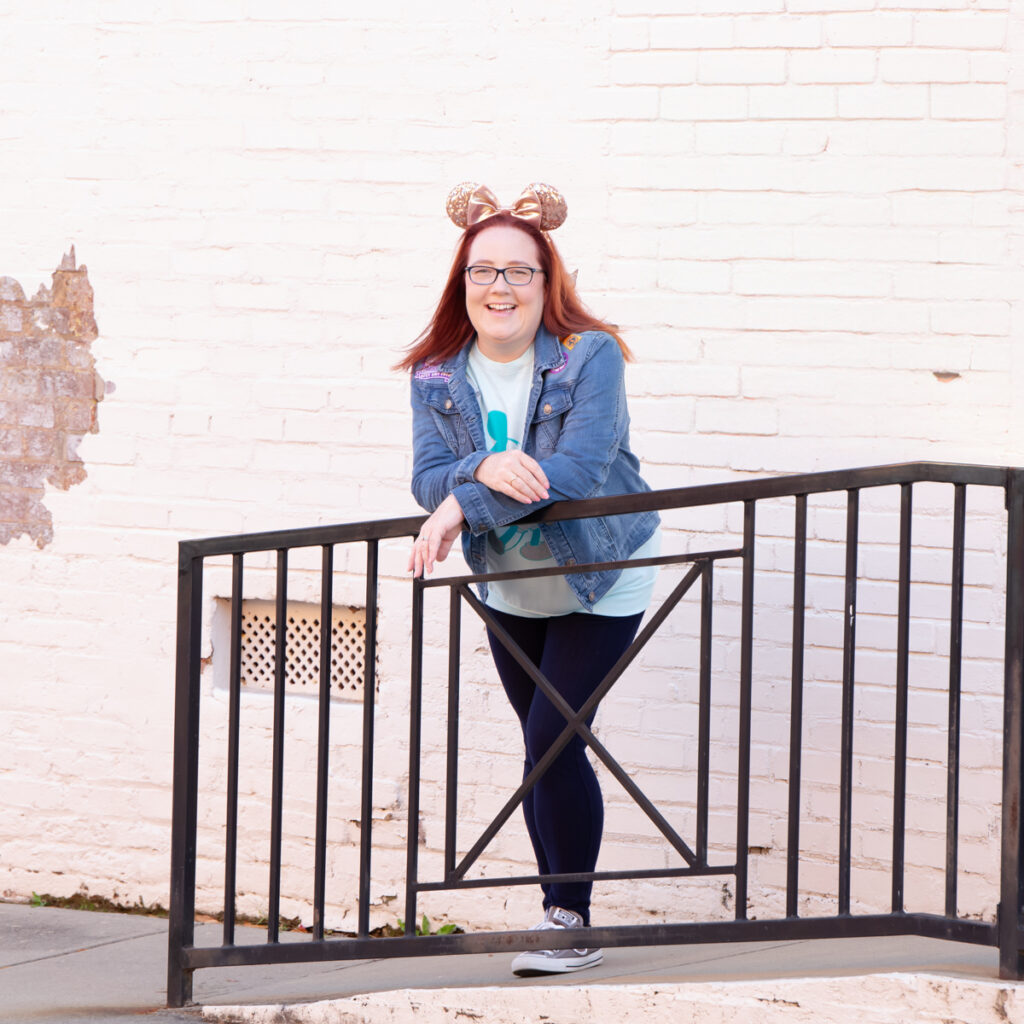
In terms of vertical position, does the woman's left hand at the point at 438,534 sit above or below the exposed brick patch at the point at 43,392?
below

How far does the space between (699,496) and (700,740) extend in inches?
19.7

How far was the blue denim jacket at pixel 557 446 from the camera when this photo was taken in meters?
2.85

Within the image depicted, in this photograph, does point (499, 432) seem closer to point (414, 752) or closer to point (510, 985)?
point (414, 752)

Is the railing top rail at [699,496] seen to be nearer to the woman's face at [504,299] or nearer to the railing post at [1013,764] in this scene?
the railing post at [1013,764]

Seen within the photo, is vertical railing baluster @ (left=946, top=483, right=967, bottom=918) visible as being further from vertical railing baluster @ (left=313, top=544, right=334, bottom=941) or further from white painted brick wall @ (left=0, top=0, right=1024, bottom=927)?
vertical railing baluster @ (left=313, top=544, right=334, bottom=941)

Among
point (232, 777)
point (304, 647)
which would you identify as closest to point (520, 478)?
point (232, 777)

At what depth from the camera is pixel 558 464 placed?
112 inches

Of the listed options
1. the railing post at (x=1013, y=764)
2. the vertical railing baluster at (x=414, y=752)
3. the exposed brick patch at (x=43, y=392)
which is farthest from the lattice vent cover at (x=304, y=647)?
the railing post at (x=1013, y=764)

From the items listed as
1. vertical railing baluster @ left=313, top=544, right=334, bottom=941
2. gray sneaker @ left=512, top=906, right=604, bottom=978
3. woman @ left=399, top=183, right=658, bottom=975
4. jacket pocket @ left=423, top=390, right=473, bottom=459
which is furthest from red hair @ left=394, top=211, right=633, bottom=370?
gray sneaker @ left=512, top=906, right=604, bottom=978

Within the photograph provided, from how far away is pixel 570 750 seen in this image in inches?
118

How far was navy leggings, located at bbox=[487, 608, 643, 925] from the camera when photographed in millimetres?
2988

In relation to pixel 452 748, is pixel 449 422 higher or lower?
higher

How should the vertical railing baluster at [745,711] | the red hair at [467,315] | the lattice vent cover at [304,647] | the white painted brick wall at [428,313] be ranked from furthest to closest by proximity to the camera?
the lattice vent cover at [304,647] < the white painted brick wall at [428,313] < the red hair at [467,315] < the vertical railing baluster at [745,711]

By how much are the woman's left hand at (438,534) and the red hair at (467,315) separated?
39cm
